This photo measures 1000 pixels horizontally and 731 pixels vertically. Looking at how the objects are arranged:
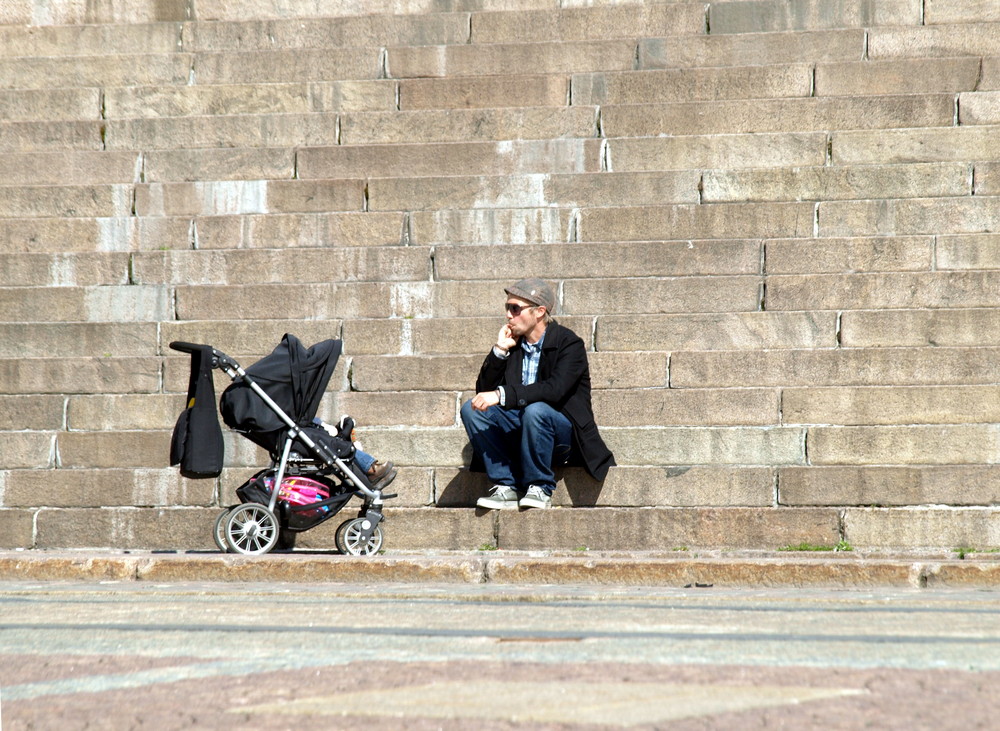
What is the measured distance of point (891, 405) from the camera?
27.7 feet

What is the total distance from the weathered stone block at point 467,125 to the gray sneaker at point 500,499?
362 cm

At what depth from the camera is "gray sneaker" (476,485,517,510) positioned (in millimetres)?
7957

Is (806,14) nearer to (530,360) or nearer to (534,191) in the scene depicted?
(534,191)

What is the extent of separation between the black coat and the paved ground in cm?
178

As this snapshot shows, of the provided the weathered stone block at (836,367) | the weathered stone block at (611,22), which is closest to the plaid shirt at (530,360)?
the weathered stone block at (836,367)

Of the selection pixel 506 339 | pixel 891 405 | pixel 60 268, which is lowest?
pixel 891 405

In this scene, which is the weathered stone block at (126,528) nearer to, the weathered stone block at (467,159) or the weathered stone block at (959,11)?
the weathered stone block at (467,159)

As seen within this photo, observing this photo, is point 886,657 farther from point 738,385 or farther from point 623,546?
point 738,385

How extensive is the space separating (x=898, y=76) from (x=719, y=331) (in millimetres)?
2989

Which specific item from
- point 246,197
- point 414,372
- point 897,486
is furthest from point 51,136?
point 897,486

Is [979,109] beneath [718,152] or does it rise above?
above

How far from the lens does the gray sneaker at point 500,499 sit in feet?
26.1

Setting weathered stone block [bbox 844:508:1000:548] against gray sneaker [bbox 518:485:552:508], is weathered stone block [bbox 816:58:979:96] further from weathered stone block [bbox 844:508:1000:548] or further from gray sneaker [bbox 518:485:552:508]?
gray sneaker [bbox 518:485:552:508]

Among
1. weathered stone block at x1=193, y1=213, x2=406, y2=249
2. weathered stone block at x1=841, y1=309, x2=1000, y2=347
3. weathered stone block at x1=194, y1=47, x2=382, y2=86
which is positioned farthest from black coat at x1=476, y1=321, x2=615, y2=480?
weathered stone block at x1=194, y1=47, x2=382, y2=86
